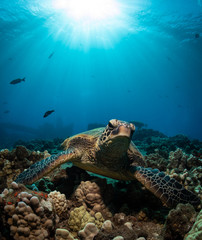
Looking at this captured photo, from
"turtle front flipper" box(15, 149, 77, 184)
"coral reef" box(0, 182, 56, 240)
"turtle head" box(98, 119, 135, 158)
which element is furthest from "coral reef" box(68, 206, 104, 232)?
"turtle head" box(98, 119, 135, 158)

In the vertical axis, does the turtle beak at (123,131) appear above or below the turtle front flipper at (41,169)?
above

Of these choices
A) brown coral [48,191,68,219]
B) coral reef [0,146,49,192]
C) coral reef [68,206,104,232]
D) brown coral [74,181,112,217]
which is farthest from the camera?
coral reef [0,146,49,192]

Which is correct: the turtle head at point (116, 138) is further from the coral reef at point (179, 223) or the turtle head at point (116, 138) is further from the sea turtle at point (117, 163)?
the coral reef at point (179, 223)

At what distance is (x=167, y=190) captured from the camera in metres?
2.37

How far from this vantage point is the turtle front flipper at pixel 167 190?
2.29 metres

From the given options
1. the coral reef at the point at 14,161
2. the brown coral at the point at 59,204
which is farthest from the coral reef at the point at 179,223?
the coral reef at the point at 14,161

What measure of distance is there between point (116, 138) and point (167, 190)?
1.22 m

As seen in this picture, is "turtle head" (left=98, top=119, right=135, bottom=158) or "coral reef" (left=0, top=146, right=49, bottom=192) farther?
"coral reef" (left=0, top=146, right=49, bottom=192)

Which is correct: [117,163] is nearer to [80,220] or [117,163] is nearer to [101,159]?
[101,159]

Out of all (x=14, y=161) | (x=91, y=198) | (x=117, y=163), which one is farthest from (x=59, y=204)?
(x=14, y=161)

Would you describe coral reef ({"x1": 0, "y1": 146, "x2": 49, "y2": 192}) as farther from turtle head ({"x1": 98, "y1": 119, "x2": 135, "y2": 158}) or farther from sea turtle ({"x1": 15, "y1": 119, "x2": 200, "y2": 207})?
turtle head ({"x1": 98, "y1": 119, "x2": 135, "y2": 158})

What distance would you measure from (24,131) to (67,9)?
32196 millimetres

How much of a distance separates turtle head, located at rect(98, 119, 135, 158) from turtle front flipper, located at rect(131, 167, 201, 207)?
67 centimetres

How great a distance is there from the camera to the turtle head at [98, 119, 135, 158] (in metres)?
2.35
